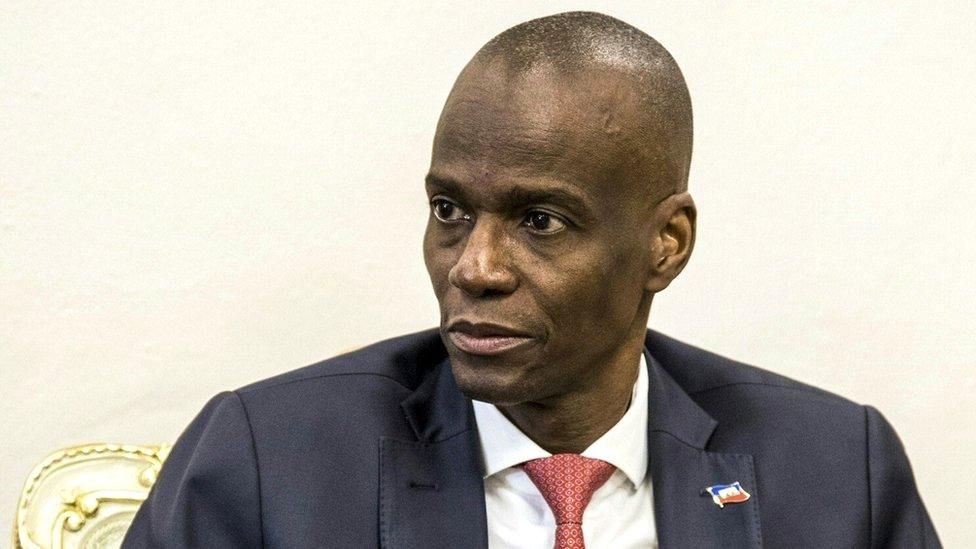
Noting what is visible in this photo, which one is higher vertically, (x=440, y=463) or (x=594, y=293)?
(x=594, y=293)

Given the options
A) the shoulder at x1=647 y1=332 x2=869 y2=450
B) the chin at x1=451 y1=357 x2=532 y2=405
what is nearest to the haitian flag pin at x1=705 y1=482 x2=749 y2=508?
the shoulder at x1=647 y1=332 x2=869 y2=450

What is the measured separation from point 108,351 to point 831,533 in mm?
1829

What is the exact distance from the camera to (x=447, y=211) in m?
2.83

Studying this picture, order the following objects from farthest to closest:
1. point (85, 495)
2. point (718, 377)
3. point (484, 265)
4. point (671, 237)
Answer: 1. point (718, 377)
2. point (85, 495)
3. point (671, 237)
4. point (484, 265)

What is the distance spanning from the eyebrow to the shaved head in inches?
3.7

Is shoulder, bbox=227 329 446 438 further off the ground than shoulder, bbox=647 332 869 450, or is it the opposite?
shoulder, bbox=227 329 446 438

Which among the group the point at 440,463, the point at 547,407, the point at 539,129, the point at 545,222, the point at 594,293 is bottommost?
the point at 440,463

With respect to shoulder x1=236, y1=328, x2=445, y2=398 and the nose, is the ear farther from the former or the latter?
shoulder x1=236, y1=328, x2=445, y2=398

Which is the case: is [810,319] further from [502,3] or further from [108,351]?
[108,351]

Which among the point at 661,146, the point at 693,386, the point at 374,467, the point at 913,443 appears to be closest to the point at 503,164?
the point at 661,146

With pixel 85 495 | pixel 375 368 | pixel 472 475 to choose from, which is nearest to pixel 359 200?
pixel 375 368

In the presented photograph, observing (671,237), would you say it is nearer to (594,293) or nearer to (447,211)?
(594,293)

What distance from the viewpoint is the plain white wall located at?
3.85m

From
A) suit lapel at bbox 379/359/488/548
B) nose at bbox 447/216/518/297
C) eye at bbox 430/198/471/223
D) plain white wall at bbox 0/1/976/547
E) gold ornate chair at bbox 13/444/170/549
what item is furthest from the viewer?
plain white wall at bbox 0/1/976/547
